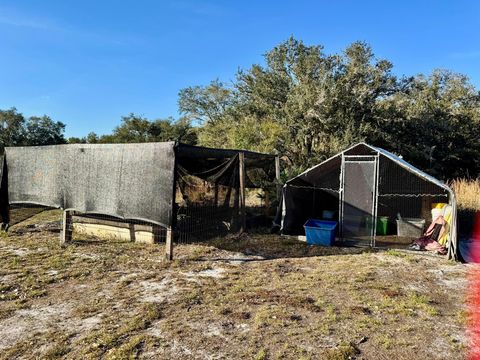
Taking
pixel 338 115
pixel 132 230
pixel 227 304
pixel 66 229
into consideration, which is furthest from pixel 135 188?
pixel 338 115

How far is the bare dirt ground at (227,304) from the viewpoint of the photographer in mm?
3182

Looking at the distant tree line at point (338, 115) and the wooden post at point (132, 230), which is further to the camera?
the distant tree line at point (338, 115)

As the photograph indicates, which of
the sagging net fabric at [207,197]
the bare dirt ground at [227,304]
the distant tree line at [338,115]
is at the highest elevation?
the distant tree line at [338,115]

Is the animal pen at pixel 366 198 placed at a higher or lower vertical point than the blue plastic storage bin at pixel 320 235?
higher

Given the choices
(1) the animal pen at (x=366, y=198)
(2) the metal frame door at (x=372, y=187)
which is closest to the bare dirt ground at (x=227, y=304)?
(2) the metal frame door at (x=372, y=187)

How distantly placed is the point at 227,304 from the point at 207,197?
3.43 meters

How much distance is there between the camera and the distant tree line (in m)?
11.6

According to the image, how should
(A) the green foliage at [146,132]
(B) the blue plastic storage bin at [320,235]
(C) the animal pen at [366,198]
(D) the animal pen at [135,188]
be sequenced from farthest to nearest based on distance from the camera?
(A) the green foliage at [146,132] < (C) the animal pen at [366,198] < (B) the blue plastic storage bin at [320,235] < (D) the animal pen at [135,188]

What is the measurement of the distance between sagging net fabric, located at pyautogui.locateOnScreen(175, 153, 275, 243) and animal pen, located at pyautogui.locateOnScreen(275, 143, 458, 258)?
1.24 meters

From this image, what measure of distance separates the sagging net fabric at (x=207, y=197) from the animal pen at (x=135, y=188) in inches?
0.8

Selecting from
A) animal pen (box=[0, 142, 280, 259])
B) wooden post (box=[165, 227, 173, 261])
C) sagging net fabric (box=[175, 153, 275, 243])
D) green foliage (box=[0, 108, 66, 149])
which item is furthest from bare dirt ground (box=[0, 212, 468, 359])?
green foliage (box=[0, 108, 66, 149])

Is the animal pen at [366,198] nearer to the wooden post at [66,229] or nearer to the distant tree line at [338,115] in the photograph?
the distant tree line at [338,115]

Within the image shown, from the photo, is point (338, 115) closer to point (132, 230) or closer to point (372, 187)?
point (372, 187)

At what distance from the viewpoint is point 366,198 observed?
7.64m
